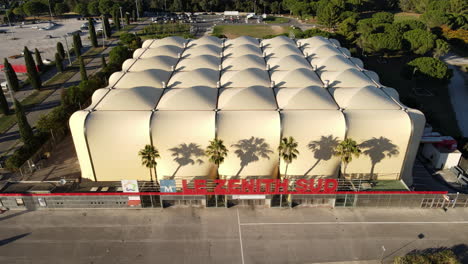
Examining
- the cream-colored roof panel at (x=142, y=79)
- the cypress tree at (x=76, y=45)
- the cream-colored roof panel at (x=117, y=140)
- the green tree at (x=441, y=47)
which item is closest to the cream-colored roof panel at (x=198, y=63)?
the cream-colored roof panel at (x=142, y=79)

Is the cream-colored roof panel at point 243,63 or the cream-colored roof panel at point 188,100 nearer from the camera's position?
the cream-colored roof panel at point 188,100

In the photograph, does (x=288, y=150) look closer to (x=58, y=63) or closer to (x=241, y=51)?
(x=241, y=51)

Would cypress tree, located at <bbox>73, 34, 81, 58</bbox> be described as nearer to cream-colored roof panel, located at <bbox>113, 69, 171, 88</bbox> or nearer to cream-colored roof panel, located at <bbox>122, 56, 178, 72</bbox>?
cream-colored roof panel, located at <bbox>122, 56, 178, 72</bbox>

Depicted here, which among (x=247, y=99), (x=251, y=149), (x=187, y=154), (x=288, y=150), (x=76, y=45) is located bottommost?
(x=187, y=154)

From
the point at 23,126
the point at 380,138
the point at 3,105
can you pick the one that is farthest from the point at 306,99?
the point at 3,105

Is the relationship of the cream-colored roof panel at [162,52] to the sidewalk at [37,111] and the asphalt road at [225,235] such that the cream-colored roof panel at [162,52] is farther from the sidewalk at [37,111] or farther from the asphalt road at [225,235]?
the asphalt road at [225,235]

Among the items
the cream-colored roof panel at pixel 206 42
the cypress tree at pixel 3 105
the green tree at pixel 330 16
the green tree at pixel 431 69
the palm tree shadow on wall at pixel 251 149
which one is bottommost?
the cypress tree at pixel 3 105

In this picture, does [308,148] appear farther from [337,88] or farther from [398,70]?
[398,70]
